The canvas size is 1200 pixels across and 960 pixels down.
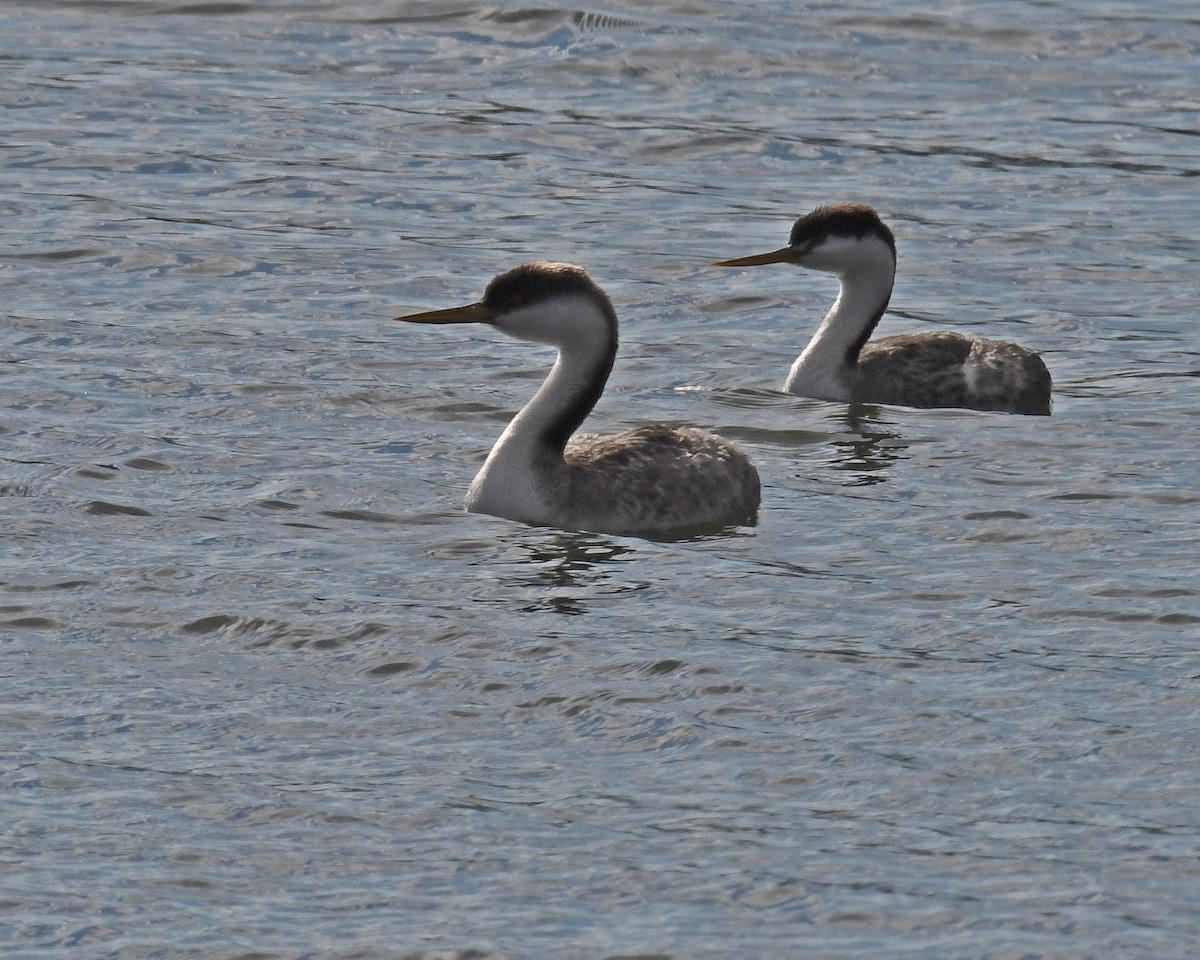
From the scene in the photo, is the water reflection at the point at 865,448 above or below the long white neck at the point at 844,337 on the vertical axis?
below

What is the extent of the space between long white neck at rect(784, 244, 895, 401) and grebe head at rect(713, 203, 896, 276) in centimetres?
1

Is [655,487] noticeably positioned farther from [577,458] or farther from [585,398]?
[585,398]

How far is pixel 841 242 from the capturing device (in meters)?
15.9

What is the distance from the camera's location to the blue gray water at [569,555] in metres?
8.08

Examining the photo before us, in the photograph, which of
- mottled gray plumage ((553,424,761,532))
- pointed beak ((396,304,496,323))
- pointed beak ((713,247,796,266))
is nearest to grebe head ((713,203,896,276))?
pointed beak ((713,247,796,266))

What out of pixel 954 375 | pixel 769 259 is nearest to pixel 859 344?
pixel 954 375

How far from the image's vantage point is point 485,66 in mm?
24688

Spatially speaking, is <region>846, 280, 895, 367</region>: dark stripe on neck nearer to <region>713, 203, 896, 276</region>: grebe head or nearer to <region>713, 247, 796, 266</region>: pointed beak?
<region>713, 203, 896, 276</region>: grebe head

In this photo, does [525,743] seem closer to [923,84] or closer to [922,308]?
[922,308]

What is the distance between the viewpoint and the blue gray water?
8.08 meters

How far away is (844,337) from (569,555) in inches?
166

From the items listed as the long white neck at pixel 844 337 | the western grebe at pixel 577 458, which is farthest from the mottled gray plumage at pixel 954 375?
the western grebe at pixel 577 458

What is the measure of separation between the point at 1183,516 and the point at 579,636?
11.8 feet

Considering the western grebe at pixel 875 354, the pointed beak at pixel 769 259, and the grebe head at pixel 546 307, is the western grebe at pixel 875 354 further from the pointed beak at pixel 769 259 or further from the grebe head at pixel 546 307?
the grebe head at pixel 546 307
